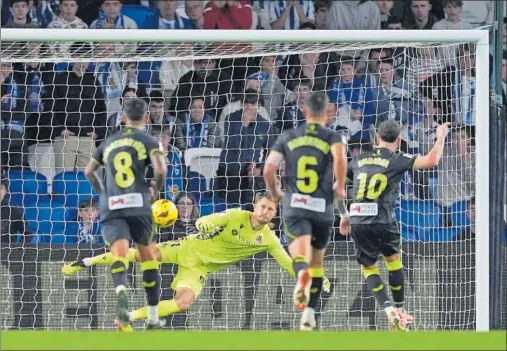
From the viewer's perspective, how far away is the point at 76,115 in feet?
36.2

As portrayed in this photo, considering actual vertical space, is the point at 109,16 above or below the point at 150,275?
above

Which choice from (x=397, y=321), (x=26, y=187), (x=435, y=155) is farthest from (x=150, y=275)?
(x=26, y=187)

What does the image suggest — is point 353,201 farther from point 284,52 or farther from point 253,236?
point 284,52

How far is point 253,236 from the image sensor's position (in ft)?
32.4

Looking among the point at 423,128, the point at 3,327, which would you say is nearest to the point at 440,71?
the point at 423,128

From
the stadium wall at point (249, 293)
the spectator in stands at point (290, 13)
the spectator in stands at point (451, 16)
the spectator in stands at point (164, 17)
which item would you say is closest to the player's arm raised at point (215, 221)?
the stadium wall at point (249, 293)

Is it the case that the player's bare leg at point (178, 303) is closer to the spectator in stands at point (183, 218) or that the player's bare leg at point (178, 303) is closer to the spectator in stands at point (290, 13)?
the spectator in stands at point (183, 218)

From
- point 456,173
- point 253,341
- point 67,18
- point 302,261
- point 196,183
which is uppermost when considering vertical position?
point 67,18

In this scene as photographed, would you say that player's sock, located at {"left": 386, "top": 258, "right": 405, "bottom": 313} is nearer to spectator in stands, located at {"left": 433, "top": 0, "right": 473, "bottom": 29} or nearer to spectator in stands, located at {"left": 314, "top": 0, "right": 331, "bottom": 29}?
spectator in stands, located at {"left": 314, "top": 0, "right": 331, "bottom": 29}

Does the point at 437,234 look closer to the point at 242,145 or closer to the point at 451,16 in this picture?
the point at 242,145

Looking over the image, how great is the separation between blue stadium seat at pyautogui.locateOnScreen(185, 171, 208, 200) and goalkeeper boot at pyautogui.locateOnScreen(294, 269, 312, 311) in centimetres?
255

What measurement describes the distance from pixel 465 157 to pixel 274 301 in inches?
75.0

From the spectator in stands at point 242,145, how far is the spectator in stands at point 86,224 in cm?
105

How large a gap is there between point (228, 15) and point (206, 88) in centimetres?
152
